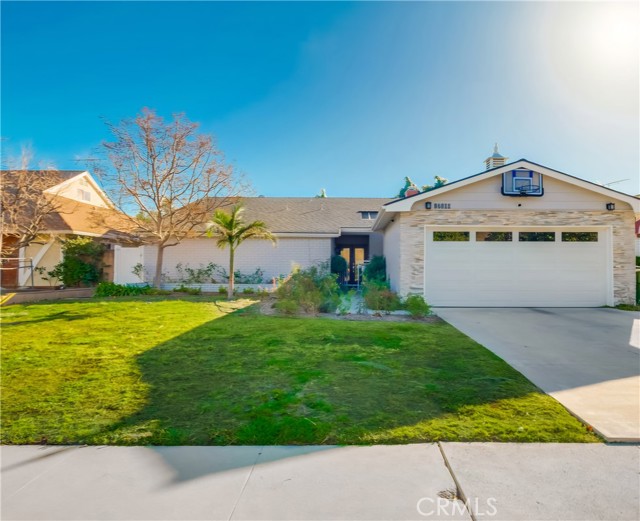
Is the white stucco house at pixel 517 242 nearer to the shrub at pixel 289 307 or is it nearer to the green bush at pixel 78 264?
the shrub at pixel 289 307

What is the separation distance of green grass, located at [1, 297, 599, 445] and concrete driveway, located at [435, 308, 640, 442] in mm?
341

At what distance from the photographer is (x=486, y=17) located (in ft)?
30.6

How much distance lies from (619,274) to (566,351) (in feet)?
24.9

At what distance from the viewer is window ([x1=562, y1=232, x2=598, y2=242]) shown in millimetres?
11594

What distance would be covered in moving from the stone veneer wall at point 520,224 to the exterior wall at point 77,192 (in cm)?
1507

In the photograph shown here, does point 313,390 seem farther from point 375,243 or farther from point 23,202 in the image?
point 23,202

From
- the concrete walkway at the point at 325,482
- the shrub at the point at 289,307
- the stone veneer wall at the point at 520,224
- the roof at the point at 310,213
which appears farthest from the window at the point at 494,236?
the concrete walkway at the point at 325,482

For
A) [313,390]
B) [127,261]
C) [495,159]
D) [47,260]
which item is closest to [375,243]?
[495,159]

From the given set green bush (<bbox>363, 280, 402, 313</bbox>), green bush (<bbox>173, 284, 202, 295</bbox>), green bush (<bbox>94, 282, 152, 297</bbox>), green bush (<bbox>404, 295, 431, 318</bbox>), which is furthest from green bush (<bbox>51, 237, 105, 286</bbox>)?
green bush (<bbox>404, 295, 431, 318</bbox>)

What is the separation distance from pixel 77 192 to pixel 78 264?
746cm

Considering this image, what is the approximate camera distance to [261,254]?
17.4m

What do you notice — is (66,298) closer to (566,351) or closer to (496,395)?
(496,395)

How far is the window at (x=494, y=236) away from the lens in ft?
38.3

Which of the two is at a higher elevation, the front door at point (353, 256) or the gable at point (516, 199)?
the gable at point (516, 199)
